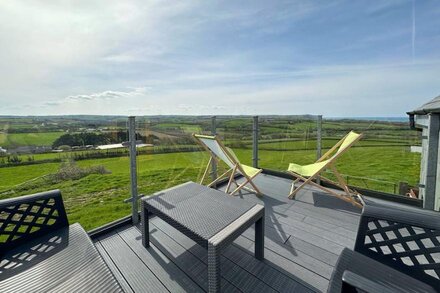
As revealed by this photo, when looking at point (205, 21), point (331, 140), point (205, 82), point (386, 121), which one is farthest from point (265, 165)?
point (205, 82)

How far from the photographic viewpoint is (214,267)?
58.0 inches

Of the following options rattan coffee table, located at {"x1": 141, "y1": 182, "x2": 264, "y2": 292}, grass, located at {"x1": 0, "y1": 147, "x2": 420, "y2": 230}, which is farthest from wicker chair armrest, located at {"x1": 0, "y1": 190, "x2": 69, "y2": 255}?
rattan coffee table, located at {"x1": 141, "y1": 182, "x2": 264, "y2": 292}

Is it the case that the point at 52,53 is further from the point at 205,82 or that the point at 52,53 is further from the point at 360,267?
the point at 205,82

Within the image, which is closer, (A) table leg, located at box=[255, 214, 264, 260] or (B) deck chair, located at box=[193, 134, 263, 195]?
(A) table leg, located at box=[255, 214, 264, 260]

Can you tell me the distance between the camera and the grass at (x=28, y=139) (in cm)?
193

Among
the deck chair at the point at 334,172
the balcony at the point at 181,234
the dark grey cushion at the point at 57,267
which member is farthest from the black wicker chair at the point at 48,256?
the deck chair at the point at 334,172

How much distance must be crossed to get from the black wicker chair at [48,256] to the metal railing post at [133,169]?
85cm

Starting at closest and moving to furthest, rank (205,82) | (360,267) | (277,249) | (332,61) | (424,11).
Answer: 1. (360,267)
2. (277,249)
3. (424,11)
4. (332,61)
5. (205,82)

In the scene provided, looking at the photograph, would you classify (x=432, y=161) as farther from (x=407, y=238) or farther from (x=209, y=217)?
(x=209, y=217)

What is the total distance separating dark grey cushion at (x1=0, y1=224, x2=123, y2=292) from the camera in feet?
3.78

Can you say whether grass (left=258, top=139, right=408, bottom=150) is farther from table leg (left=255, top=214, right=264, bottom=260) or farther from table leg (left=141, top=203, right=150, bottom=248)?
table leg (left=141, top=203, right=150, bottom=248)

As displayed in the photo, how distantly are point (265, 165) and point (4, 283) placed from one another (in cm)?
445

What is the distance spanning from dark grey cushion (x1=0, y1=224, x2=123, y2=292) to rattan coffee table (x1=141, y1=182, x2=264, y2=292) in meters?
0.60

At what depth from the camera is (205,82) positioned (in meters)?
9.21
